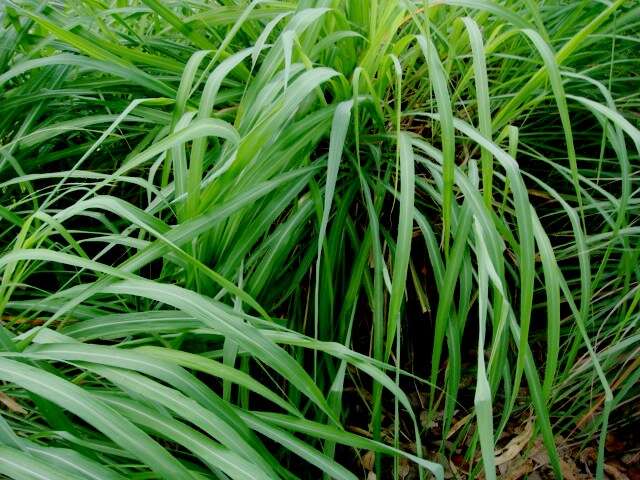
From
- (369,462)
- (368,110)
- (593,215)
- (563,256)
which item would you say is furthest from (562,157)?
(369,462)

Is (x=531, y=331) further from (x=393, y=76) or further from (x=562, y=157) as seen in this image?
(x=393, y=76)

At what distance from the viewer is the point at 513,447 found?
1220 mm

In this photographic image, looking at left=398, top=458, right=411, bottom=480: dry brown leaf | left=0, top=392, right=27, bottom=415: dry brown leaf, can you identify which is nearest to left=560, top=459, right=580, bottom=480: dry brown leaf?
left=398, top=458, right=411, bottom=480: dry brown leaf

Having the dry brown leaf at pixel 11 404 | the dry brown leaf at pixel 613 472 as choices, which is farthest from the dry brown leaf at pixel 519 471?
the dry brown leaf at pixel 11 404

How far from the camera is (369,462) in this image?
4.34 ft

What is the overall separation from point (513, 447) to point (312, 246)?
1.54ft

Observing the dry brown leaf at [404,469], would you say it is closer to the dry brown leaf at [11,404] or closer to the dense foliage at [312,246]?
the dense foliage at [312,246]

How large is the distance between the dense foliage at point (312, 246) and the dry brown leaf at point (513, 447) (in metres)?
0.04

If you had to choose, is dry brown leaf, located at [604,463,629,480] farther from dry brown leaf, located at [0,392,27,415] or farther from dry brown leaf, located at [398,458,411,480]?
dry brown leaf, located at [0,392,27,415]

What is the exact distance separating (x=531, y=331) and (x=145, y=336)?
0.70 m

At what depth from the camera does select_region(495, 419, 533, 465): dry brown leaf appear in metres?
1.21

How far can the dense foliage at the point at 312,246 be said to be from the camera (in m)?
0.91

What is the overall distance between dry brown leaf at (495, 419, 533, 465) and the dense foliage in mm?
37

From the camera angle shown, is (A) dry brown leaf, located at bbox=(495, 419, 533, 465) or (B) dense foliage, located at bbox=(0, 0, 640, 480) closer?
(B) dense foliage, located at bbox=(0, 0, 640, 480)
